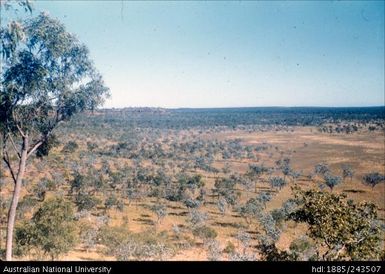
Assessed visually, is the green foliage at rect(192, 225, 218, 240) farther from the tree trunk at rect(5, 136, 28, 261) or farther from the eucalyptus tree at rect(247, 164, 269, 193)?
the eucalyptus tree at rect(247, 164, 269, 193)

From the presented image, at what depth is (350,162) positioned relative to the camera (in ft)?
336

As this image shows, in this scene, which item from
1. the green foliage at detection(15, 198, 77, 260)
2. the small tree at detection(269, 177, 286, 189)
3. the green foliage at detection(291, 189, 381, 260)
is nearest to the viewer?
the green foliage at detection(291, 189, 381, 260)

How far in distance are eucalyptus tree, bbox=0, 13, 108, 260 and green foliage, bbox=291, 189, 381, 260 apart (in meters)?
13.3

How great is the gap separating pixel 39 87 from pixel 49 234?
1192 cm

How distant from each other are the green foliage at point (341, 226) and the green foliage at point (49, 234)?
656 inches

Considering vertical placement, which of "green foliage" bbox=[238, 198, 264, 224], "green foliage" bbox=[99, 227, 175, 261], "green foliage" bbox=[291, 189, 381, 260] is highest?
"green foliage" bbox=[291, 189, 381, 260]

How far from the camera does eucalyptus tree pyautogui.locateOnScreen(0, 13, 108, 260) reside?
18.4 metres

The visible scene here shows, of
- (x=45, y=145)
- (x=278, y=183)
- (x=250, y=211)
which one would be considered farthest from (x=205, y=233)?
(x=278, y=183)

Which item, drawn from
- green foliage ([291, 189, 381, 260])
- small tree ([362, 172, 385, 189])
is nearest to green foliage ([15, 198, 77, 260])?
green foliage ([291, 189, 381, 260])

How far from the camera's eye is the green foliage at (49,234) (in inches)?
1006

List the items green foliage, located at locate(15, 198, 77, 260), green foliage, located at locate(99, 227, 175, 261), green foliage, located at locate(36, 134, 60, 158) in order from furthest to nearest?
green foliage, located at locate(99, 227, 175, 261), green foliage, located at locate(15, 198, 77, 260), green foliage, located at locate(36, 134, 60, 158)

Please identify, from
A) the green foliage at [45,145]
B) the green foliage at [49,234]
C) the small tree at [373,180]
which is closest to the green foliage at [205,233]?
the green foliage at [49,234]

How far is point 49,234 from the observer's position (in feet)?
84.8

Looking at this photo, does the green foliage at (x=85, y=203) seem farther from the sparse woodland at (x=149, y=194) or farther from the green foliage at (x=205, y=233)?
the green foliage at (x=205, y=233)
